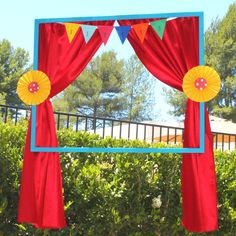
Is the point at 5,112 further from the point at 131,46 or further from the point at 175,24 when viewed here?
the point at 175,24

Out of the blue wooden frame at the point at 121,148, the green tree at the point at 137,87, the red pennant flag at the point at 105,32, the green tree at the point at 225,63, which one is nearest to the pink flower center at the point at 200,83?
the blue wooden frame at the point at 121,148

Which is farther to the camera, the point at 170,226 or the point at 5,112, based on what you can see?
the point at 5,112

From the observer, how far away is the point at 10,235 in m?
4.13

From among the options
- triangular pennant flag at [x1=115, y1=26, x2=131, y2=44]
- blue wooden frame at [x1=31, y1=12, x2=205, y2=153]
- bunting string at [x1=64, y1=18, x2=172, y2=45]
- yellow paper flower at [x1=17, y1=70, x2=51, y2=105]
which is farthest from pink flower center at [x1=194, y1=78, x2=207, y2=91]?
yellow paper flower at [x1=17, y1=70, x2=51, y2=105]

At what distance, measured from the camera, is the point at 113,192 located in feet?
13.8

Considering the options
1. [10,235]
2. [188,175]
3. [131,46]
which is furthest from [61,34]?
[10,235]

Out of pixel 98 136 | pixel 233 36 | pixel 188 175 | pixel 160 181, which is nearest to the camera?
pixel 188 175

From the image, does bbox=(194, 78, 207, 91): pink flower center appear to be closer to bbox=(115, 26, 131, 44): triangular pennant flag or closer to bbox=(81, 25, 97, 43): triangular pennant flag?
bbox=(115, 26, 131, 44): triangular pennant flag

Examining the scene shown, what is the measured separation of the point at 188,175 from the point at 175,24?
4.30ft

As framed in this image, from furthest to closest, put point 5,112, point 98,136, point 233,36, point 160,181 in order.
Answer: point 233,36 → point 5,112 → point 98,136 → point 160,181

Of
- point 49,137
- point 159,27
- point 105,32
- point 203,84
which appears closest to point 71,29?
point 105,32

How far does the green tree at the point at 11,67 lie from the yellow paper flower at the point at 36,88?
81.5 feet

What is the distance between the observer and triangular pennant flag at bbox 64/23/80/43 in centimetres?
390

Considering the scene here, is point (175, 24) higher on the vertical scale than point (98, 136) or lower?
higher
